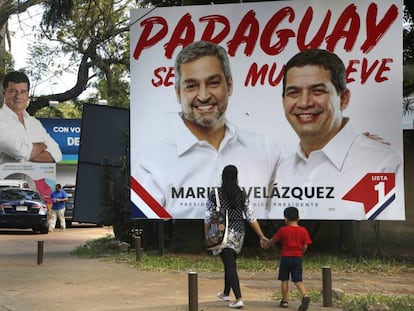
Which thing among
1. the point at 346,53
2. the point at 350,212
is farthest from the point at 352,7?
the point at 350,212

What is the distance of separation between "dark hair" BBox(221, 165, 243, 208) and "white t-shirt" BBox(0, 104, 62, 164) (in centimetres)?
2082

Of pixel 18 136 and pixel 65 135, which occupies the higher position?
pixel 65 135

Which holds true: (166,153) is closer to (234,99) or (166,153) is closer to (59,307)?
(234,99)

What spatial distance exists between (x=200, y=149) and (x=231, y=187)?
17.2 ft

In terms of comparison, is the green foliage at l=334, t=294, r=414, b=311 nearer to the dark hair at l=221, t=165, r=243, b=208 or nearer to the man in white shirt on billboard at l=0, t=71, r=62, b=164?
the dark hair at l=221, t=165, r=243, b=208

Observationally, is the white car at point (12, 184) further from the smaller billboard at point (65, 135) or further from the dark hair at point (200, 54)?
the dark hair at point (200, 54)

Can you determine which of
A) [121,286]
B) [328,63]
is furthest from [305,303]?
[328,63]

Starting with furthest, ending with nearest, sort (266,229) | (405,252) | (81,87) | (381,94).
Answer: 1. (81,87)
2. (266,229)
3. (405,252)
4. (381,94)

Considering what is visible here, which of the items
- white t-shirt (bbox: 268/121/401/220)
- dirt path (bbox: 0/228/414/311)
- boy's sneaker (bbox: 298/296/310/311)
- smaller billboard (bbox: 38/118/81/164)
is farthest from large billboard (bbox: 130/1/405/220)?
smaller billboard (bbox: 38/118/81/164)

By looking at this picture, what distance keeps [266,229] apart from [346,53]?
4.33 metres

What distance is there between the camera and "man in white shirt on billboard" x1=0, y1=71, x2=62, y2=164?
2694cm

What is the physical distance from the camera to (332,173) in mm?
12953

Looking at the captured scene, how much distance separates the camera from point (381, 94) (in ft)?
42.1

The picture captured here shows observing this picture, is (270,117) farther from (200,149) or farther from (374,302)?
(374,302)
